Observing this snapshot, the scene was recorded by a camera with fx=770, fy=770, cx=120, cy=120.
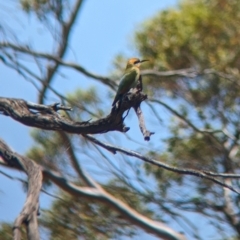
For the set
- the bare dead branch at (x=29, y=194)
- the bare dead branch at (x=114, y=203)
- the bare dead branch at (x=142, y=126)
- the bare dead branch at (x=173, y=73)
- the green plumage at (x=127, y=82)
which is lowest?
the bare dead branch at (x=29, y=194)

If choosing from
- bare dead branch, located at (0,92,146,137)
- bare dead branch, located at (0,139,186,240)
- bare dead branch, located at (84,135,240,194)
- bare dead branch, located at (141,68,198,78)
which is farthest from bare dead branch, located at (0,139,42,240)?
bare dead branch, located at (141,68,198,78)

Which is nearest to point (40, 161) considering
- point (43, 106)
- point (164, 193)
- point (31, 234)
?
point (164, 193)

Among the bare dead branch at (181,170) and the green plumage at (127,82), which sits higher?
the green plumage at (127,82)

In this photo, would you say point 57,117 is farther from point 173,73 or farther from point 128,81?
point 173,73

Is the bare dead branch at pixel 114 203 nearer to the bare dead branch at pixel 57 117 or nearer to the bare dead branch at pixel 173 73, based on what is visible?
the bare dead branch at pixel 173 73

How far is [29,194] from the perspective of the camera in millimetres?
1963

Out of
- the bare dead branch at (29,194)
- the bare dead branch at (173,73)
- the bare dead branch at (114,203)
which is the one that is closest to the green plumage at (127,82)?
the bare dead branch at (29,194)

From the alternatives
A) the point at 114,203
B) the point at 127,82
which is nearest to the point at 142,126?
the point at 127,82

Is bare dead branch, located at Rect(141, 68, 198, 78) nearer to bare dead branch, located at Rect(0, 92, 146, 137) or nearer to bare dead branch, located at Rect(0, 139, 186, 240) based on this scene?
bare dead branch, located at Rect(0, 139, 186, 240)

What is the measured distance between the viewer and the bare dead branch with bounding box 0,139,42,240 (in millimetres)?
1804

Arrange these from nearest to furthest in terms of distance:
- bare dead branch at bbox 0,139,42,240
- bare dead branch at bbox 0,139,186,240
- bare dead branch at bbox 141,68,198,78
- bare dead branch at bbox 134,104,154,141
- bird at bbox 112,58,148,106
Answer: bare dead branch at bbox 0,139,42,240
bare dead branch at bbox 134,104,154,141
bird at bbox 112,58,148,106
bare dead branch at bbox 0,139,186,240
bare dead branch at bbox 141,68,198,78

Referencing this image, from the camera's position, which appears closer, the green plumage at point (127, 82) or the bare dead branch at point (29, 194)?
the bare dead branch at point (29, 194)

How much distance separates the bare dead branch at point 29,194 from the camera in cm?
180

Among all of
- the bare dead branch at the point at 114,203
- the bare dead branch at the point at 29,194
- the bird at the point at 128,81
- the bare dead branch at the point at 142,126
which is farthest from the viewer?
the bare dead branch at the point at 114,203
